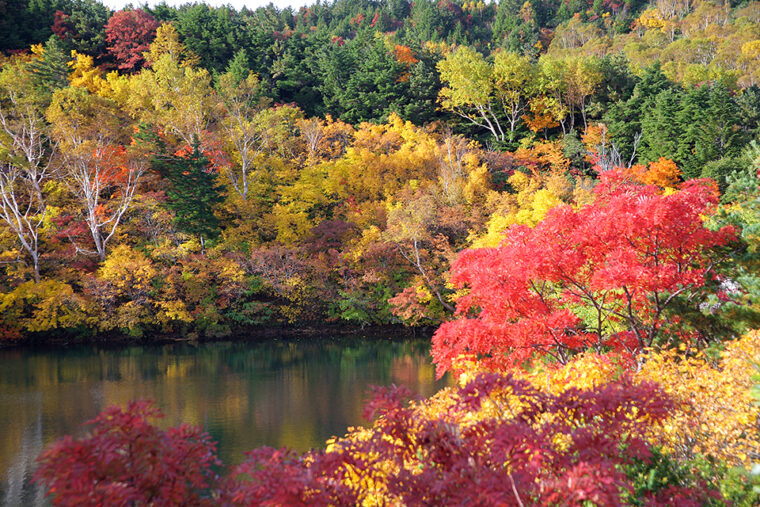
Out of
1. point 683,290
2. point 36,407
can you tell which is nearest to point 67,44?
point 36,407

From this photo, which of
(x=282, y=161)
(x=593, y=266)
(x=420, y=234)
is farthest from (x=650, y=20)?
(x=593, y=266)

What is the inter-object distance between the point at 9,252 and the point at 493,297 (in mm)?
18638

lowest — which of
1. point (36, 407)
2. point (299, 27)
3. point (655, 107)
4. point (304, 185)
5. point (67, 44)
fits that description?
point (36, 407)

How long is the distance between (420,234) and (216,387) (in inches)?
413

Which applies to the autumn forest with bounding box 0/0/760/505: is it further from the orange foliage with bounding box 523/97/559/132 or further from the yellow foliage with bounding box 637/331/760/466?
the orange foliage with bounding box 523/97/559/132

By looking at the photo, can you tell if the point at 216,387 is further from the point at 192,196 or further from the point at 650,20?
the point at 650,20

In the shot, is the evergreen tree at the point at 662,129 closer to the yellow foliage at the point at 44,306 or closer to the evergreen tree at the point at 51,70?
the yellow foliage at the point at 44,306

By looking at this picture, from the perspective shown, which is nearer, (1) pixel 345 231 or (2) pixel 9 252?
(2) pixel 9 252

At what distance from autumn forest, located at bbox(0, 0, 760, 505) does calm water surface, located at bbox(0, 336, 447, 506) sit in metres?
2.02

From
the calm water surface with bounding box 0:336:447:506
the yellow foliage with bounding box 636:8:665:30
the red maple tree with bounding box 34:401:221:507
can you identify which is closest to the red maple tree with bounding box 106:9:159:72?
the calm water surface with bounding box 0:336:447:506

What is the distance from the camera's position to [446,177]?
2373 centimetres

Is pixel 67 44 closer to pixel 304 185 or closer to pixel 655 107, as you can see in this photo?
pixel 304 185

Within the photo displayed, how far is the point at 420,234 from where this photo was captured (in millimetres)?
21562

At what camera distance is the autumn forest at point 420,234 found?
332cm
